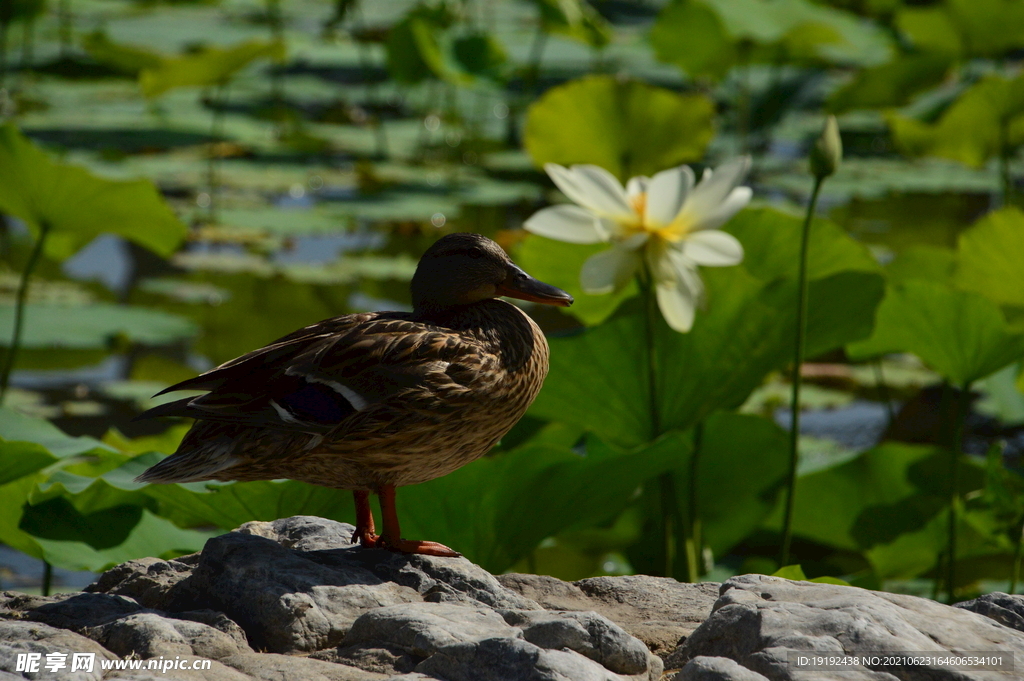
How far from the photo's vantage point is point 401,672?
183 cm

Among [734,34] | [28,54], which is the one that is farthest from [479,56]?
[28,54]

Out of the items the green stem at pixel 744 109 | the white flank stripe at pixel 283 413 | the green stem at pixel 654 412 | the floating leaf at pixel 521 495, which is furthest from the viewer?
the green stem at pixel 744 109

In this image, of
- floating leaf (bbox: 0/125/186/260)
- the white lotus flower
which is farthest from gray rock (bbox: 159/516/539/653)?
floating leaf (bbox: 0/125/186/260)

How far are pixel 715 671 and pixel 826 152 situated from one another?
1.41 metres

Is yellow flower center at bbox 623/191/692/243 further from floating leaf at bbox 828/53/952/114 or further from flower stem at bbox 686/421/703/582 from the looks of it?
floating leaf at bbox 828/53/952/114

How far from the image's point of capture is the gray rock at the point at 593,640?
6.24ft

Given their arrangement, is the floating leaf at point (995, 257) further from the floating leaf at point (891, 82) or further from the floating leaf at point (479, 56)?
the floating leaf at point (479, 56)

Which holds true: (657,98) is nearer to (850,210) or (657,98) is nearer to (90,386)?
(90,386)

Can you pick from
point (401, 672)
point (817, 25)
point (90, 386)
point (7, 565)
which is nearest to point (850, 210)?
point (817, 25)

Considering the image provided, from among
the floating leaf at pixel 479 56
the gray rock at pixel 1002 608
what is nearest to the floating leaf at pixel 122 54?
the floating leaf at pixel 479 56

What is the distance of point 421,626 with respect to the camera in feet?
6.17

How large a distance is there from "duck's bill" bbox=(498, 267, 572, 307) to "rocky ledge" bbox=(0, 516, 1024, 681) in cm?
56

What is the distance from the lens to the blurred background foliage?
285 centimetres

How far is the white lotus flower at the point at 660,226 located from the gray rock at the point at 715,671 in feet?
3.43
